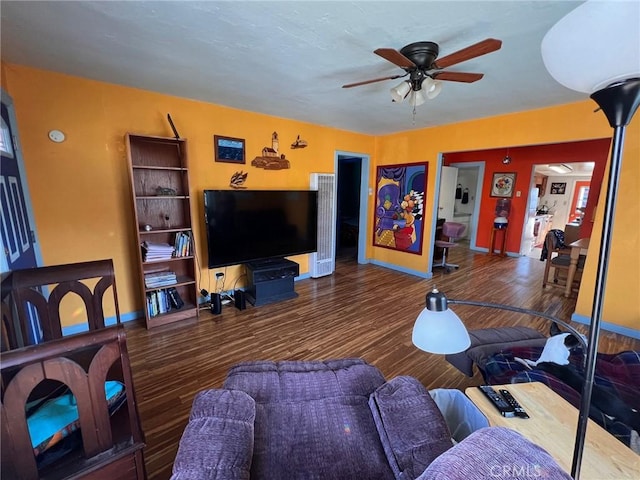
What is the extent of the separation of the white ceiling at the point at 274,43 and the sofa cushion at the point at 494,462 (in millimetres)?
1897

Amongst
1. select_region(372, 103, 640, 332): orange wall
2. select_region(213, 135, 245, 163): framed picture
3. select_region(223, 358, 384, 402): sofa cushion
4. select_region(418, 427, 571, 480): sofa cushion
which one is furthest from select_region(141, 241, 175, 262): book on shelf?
select_region(372, 103, 640, 332): orange wall

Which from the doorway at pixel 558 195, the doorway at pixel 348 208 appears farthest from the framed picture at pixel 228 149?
the doorway at pixel 558 195

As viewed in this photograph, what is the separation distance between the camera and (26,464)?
2.82 feet

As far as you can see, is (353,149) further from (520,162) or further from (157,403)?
(157,403)

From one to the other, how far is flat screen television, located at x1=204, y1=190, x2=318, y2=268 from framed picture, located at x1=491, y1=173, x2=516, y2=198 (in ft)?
15.4

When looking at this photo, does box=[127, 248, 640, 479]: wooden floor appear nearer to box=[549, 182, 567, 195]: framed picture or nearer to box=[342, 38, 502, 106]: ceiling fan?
box=[342, 38, 502, 106]: ceiling fan

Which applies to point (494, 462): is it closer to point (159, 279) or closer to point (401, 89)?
point (401, 89)

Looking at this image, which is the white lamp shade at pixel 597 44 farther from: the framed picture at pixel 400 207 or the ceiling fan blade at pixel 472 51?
the framed picture at pixel 400 207

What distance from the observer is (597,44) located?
0.49m

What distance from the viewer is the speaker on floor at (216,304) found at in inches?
125

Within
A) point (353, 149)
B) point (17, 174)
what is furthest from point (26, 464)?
point (353, 149)

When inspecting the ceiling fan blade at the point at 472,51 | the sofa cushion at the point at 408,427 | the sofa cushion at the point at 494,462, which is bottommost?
the sofa cushion at the point at 408,427

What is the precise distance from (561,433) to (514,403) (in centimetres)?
16

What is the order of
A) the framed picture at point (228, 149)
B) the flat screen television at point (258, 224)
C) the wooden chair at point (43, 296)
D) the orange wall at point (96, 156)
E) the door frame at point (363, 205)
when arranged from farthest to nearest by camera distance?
the door frame at point (363, 205) → the framed picture at point (228, 149) → the flat screen television at point (258, 224) → the orange wall at point (96, 156) → the wooden chair at point (43, 296)
